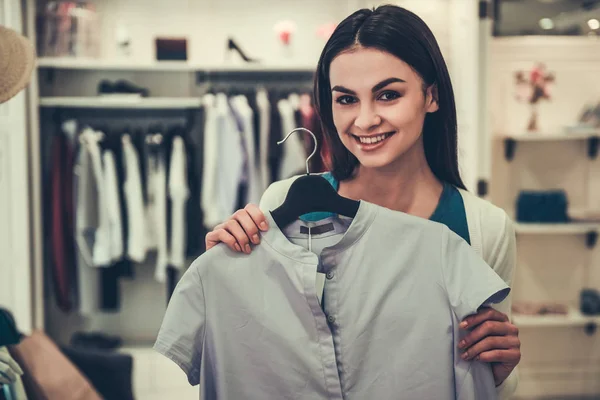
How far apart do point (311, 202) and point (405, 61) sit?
0.29m

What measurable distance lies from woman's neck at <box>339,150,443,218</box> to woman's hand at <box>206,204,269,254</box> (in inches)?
10.0

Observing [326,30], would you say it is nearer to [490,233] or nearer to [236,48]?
[236,48]

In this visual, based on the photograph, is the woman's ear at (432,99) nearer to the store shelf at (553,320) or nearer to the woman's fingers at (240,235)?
the woman's fingers at (240,235)

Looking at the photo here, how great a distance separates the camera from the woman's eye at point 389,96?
3.63 ft

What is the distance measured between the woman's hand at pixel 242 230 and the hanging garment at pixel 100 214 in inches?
101

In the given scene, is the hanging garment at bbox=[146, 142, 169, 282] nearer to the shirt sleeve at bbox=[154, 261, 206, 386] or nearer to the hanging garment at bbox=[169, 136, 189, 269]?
the hanging garment at bbox=[169, 136, 189, 269]

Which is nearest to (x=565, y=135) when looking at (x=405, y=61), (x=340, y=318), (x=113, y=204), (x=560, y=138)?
(x=560, y=138)

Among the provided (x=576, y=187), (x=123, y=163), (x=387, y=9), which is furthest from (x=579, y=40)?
(x=387, y=9)

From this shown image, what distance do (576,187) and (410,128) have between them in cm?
283

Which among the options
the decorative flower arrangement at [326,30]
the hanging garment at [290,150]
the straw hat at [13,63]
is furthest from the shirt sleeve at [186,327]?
the decorative flower arrangement at [326,30]

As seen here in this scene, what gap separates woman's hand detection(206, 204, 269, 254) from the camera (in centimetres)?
109

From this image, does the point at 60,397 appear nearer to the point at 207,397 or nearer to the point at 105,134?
the point at 207,397

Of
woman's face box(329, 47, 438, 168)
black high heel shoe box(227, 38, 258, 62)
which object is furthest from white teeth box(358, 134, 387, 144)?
black high heel shoe box(227, 38, 258, 62)

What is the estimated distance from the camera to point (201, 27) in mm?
4168
